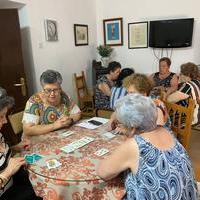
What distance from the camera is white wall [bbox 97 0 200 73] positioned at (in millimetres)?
4180

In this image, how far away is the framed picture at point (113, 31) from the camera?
4766mm

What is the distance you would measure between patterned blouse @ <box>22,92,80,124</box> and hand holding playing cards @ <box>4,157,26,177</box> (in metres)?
0.63

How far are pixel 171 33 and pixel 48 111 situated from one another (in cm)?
293

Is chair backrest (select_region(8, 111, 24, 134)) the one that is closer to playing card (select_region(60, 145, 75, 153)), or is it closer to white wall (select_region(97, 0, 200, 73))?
playing card (select_region(60, 145, 75, 153))

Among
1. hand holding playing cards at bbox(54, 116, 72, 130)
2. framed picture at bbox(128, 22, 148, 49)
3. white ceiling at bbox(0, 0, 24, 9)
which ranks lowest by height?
hand holding playing cards at bbox(54, 116, 72, 130)

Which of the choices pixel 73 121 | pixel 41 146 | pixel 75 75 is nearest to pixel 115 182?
pixel 41 146

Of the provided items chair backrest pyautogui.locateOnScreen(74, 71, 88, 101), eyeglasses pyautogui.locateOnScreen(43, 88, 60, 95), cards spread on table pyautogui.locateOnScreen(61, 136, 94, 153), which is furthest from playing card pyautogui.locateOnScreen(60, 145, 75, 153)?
chair backrest pyautogui.locateOnScreen(74, 71, 88, 101)

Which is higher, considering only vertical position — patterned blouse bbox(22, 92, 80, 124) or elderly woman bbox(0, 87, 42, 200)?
patterned blouse bbox(22, 92, 80, 124)

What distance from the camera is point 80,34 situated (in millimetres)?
4492

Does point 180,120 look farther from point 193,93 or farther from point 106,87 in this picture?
point 106,87

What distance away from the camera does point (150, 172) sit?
1115 mm

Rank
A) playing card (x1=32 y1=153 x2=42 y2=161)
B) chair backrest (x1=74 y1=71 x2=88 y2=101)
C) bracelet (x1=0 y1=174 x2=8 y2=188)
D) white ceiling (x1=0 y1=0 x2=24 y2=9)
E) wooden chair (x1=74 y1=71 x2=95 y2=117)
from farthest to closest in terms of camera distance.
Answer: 1. chair backrest (x1=74 y1=71 x2=88 y2=101)
2. wooden chair (x1=74 y1=71 x2=95 y2=117)
3. white ceiling (x1=0 y1=0 x2=24 y2=9)
4. playing card (x1=32 y1=153 x2=42 y2=161)
5. bracelet (x1=0 y1=174 x2=8 y2=188)

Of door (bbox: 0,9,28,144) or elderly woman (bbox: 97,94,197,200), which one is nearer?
elderly woman (bbox: 97,94,197,200)

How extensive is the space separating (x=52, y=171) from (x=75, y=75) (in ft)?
9.80
